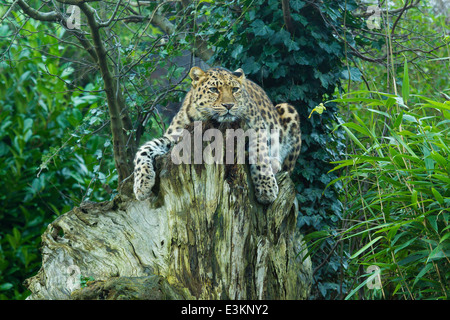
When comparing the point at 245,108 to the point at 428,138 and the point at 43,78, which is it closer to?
the point at 428,138

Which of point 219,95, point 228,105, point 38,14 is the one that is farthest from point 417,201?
point 38,14

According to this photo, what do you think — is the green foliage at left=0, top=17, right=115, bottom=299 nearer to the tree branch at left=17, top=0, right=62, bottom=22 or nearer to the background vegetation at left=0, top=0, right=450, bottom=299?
the background vegetation at left=0, top=0, right=450, bottom=299

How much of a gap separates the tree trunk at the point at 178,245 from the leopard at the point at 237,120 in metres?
0.14

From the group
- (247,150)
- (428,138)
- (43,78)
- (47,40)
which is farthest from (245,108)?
(43,78)

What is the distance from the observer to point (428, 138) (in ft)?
12.0

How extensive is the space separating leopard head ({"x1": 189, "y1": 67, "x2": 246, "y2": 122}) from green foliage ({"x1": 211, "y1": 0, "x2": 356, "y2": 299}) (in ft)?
3.07

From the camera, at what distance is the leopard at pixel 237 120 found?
13.2 ft

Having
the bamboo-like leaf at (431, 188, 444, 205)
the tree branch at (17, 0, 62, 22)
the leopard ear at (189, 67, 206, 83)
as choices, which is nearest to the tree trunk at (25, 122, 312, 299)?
the leopard ear at (189, 67, 206, 83)

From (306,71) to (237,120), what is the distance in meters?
1.74

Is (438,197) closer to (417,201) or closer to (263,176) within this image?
(417,201)

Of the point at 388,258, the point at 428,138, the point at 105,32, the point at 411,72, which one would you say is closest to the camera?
the point at 428,138

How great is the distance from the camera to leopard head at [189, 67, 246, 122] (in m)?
4.29

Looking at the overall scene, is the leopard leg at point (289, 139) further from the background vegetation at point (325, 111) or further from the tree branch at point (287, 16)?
the tree branch at point (287, 16)
